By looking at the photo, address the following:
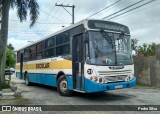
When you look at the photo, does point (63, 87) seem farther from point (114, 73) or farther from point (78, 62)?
point (114, 73)

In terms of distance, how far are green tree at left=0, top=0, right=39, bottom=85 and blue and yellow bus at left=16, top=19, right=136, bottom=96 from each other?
12.8ft

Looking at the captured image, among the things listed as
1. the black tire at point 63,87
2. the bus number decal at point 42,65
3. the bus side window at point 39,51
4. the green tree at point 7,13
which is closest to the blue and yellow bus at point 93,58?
the black tire at point 63,87

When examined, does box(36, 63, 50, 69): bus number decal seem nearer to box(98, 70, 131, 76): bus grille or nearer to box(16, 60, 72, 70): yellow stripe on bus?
box(16, 60, 72, 70): yellow stripe on bus

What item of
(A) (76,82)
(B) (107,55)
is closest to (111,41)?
(B) (107,55)

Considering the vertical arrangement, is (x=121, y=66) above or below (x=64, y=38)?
below

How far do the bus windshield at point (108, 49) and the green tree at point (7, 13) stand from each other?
22.4ft

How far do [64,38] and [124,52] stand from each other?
3.14m

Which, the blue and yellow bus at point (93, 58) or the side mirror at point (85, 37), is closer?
the blue and yellow bus at point (93, 58)

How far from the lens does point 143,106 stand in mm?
10094

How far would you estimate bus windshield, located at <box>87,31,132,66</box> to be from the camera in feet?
37.2

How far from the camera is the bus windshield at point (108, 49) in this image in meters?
11.4

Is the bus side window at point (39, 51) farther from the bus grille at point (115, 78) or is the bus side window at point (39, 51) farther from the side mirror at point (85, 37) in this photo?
the bus grille at point (115, 78)

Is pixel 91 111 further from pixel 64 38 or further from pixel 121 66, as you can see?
pixel 64 38

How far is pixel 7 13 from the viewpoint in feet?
56.3
